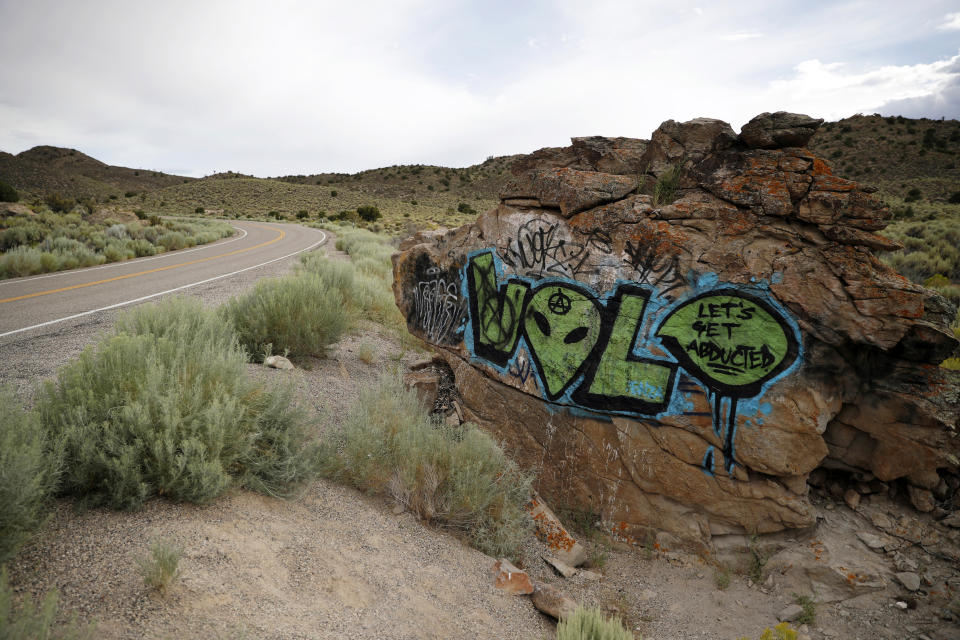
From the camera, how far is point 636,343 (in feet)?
14.4

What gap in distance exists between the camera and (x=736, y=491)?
418 centimetres

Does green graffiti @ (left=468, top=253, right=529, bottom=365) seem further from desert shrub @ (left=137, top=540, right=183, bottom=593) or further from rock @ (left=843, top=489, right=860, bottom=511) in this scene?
desert shrub @ (left=137, top=540, right=183, bottom=593)

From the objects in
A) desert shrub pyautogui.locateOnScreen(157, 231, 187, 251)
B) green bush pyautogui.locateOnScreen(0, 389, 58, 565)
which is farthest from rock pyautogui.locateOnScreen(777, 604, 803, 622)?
desert shrub pyautogui.locateOnScreen(157, 231, 187, 251)

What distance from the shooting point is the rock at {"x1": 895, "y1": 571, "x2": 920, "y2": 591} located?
368 centimetres

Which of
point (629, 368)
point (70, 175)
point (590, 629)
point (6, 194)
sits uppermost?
point (70, 175)

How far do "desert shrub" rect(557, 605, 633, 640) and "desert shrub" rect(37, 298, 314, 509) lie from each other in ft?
6.67

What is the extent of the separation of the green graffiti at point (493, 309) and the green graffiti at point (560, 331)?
18 cm

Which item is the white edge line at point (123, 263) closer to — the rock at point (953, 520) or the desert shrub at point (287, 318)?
the desert shrub at point (287, 318)

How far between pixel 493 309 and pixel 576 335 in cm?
105

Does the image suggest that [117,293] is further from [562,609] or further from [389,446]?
[562,609]

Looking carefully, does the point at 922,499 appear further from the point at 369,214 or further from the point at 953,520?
the point at 369,214

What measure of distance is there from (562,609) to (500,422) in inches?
83.7

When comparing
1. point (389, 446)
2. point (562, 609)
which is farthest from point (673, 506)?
point (389, 446)

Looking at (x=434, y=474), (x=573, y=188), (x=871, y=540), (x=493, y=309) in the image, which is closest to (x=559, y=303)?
(x=493, y=309)
